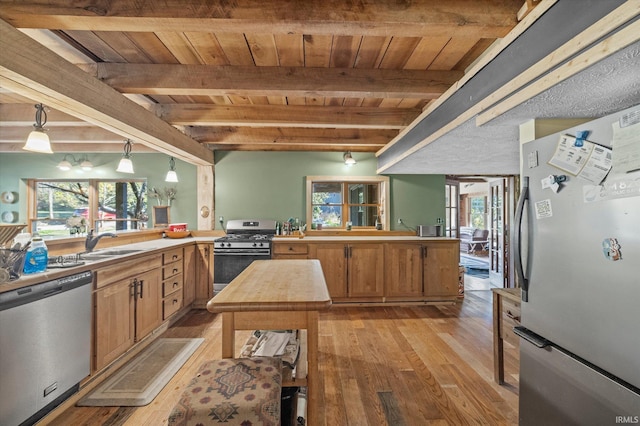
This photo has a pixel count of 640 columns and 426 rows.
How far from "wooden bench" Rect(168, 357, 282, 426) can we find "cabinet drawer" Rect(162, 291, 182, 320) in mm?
2170

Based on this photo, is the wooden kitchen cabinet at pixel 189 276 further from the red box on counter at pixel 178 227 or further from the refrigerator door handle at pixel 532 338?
the refrigerator door handle at pixel 532 338

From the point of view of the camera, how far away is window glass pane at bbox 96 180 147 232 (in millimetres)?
4801

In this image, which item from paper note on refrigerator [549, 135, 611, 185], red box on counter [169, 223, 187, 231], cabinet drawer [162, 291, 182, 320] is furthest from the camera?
red box on counter [169, 223, 187, 231]

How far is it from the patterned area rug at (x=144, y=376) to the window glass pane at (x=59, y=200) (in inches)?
143

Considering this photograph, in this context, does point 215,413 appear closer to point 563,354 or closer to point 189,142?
point 563,354

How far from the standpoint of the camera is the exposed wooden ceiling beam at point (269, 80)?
2.12 metres

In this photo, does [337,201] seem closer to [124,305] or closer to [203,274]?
[203,274]

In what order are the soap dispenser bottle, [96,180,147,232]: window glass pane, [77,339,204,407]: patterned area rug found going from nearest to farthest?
the soap dispenser bottle, [77,339,204,407]: patterned area rug, [96,180,147,232]: window glass pane

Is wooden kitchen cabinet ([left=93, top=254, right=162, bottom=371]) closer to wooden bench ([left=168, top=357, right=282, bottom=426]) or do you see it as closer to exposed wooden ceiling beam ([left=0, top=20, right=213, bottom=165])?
exposed wooden ceiling beam ([left=0, top=20, right=213, bottom=165])

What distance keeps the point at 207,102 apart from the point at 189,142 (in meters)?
0.94

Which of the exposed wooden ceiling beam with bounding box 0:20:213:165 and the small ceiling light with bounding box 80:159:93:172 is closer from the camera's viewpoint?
the exposed wooden ceiling beam with bounding box 0:20:213:165

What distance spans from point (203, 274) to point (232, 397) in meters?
3.08

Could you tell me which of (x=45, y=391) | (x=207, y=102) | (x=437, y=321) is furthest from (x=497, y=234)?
(x=45, y=391)

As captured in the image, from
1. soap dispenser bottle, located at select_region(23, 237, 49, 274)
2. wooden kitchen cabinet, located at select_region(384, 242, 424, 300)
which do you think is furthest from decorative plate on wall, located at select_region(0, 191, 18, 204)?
wooden kitchen cabinet, located at select_region(384, 242, 424, 300)
